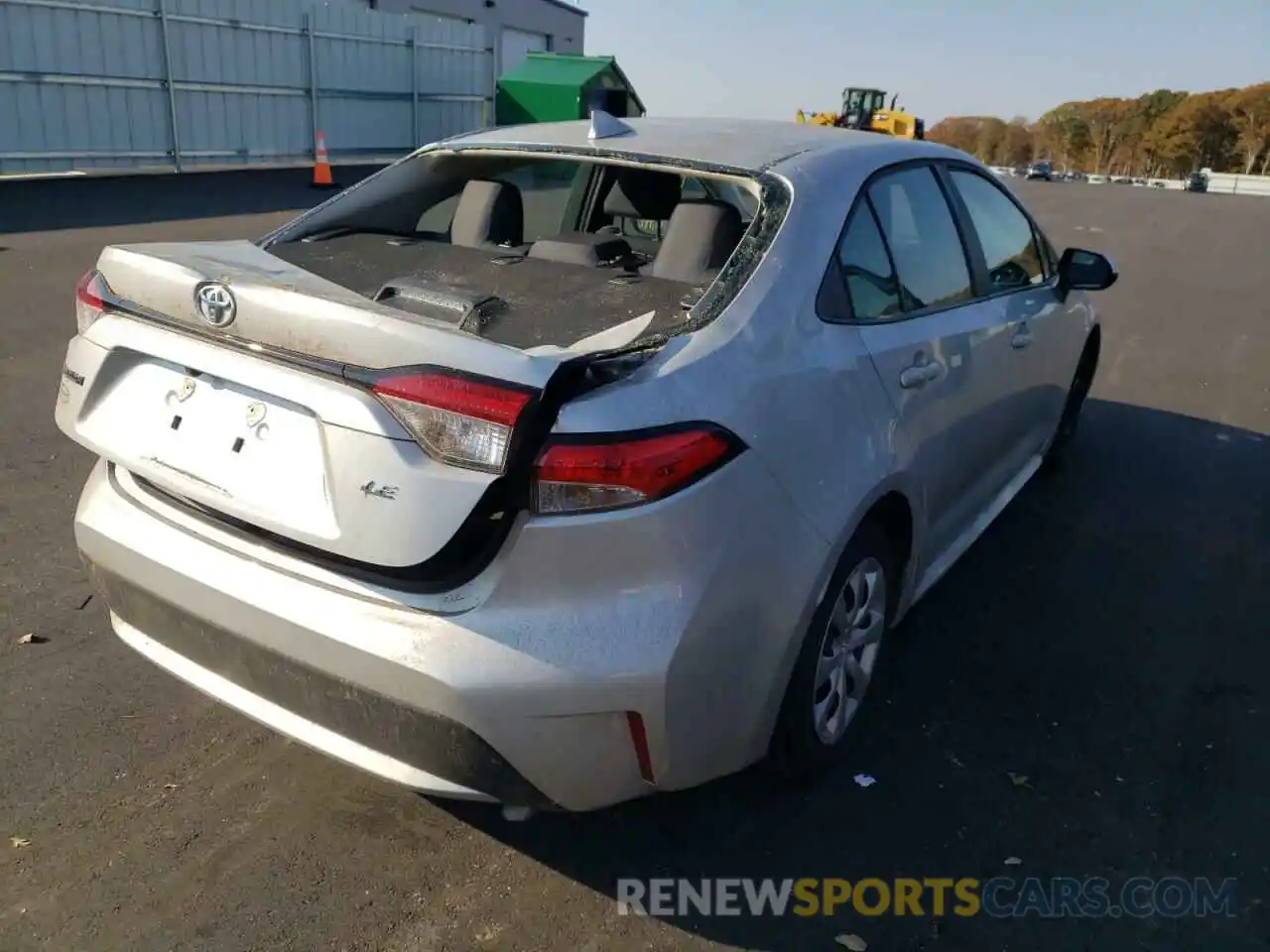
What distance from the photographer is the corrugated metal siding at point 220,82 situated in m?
15.2

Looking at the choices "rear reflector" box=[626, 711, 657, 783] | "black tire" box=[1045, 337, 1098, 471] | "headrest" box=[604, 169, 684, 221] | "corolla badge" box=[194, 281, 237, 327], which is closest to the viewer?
"rear reflector" box=[626, 711, 657, 783]

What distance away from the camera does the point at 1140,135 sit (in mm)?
86000

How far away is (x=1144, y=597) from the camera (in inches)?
160

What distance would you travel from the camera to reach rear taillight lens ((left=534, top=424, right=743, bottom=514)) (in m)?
1.96

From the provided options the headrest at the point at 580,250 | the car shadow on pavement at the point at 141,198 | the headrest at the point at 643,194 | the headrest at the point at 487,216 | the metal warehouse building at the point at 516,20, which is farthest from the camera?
the metal warehouse building at the point at 516,20

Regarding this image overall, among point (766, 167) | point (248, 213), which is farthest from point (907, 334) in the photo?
point (248, 213)

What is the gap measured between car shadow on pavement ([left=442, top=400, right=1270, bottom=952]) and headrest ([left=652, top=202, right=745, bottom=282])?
4.65 feet

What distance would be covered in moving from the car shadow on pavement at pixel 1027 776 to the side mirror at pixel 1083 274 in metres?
1.13

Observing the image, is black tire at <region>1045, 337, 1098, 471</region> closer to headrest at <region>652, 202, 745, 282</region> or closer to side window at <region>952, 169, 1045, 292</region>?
side window at <region>952, 169, 1045, 292</region>

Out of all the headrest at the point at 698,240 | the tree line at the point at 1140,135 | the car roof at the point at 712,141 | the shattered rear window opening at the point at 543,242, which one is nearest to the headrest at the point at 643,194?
the shattered rear window opening at the point at 543,242

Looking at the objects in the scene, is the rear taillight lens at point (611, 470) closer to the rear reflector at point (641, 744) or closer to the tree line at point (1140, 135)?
the rear reflector at point (641, 744)

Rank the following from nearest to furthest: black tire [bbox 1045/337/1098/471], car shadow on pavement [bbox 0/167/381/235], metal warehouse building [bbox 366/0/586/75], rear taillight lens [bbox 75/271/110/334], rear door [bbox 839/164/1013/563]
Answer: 1. rear taillight lens [bbox 75/271/110/334]
2. rear door [bbox 839/164/1013/563]
3. black tire [bbox 1045/337/1098/471]
4. car shadow on pavement [bbox 0/167/381/235]
5. metal warehouse building [bbox 366/0/586/75]

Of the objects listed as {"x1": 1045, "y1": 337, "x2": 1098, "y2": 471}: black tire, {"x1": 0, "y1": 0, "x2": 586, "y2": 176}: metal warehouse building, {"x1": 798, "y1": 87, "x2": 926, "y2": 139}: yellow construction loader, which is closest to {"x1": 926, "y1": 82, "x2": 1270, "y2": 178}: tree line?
{"x1": 798, "y1": 87, "x2": 926, "y2": 139}: yellow construction loader

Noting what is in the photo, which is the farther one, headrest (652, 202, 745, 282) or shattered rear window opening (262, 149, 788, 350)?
headrest (652, 202, 745, 282)
